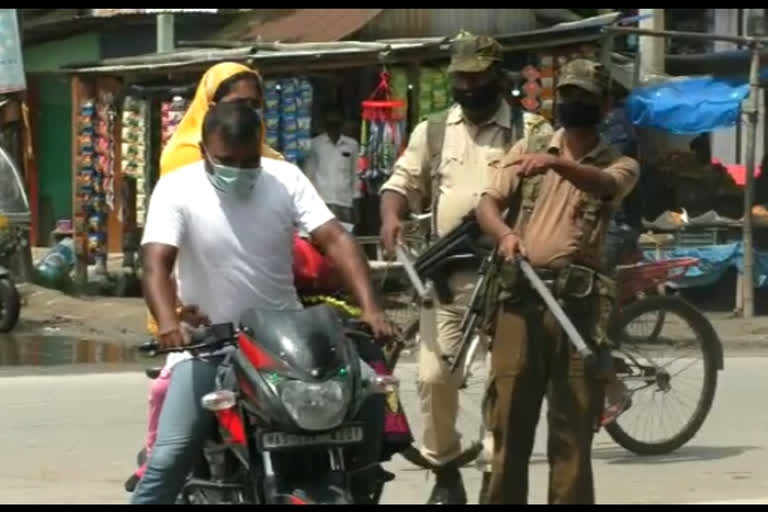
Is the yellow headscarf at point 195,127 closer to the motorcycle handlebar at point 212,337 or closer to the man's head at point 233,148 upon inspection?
the man's head at point 233,148

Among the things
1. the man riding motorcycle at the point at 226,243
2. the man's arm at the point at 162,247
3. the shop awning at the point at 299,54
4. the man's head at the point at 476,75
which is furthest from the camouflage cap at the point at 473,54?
the shop awning at the point at 299,54

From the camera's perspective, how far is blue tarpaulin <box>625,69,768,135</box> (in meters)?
16.0

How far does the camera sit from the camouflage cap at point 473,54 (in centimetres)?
680

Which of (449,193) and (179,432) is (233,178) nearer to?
(179,432)

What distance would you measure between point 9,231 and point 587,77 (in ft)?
32.2

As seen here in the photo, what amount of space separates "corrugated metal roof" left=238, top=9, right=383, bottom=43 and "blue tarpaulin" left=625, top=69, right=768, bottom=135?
10.4 ft

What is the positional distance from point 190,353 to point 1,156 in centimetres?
1056


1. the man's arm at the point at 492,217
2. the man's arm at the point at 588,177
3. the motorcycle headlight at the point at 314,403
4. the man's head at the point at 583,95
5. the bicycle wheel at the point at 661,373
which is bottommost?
the bicycle wheel at the point at 661,373

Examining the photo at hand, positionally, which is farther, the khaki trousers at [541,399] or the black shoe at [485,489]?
the black shoe at [485,489]

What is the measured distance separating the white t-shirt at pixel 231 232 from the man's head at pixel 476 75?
1.35 metres

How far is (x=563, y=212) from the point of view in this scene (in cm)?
618

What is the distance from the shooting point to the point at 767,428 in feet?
31.6

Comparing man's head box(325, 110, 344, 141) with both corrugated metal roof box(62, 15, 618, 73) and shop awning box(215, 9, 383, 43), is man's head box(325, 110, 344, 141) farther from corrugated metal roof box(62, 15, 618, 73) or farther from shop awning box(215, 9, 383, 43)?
shop awning box(215, 9, 383, 43)

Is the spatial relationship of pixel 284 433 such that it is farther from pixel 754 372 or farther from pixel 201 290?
pixel 754 372
